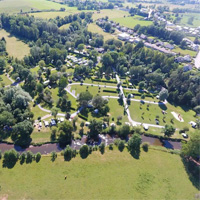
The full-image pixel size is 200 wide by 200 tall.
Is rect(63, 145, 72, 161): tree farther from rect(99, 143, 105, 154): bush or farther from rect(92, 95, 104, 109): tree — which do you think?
rect(92, 95, 104, 109): tree

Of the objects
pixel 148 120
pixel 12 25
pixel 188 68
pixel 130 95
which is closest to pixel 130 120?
pixel 148 120

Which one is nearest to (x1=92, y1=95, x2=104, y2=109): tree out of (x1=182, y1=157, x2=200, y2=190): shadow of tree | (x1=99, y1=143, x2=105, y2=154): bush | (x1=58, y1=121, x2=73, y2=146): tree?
(x1=58, y1=121, x2=73, y2=146): tree

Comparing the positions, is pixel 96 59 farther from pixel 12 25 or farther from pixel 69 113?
pixel 12 25

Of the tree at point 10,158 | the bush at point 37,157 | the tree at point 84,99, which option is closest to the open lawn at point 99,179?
A: the bush at point 37,157

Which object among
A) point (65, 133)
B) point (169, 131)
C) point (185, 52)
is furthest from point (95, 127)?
point (185, 52)

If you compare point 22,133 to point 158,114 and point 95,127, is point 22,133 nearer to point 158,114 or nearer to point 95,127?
point 95,127

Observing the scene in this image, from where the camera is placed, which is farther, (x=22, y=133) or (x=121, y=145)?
(x=121, y=145)
